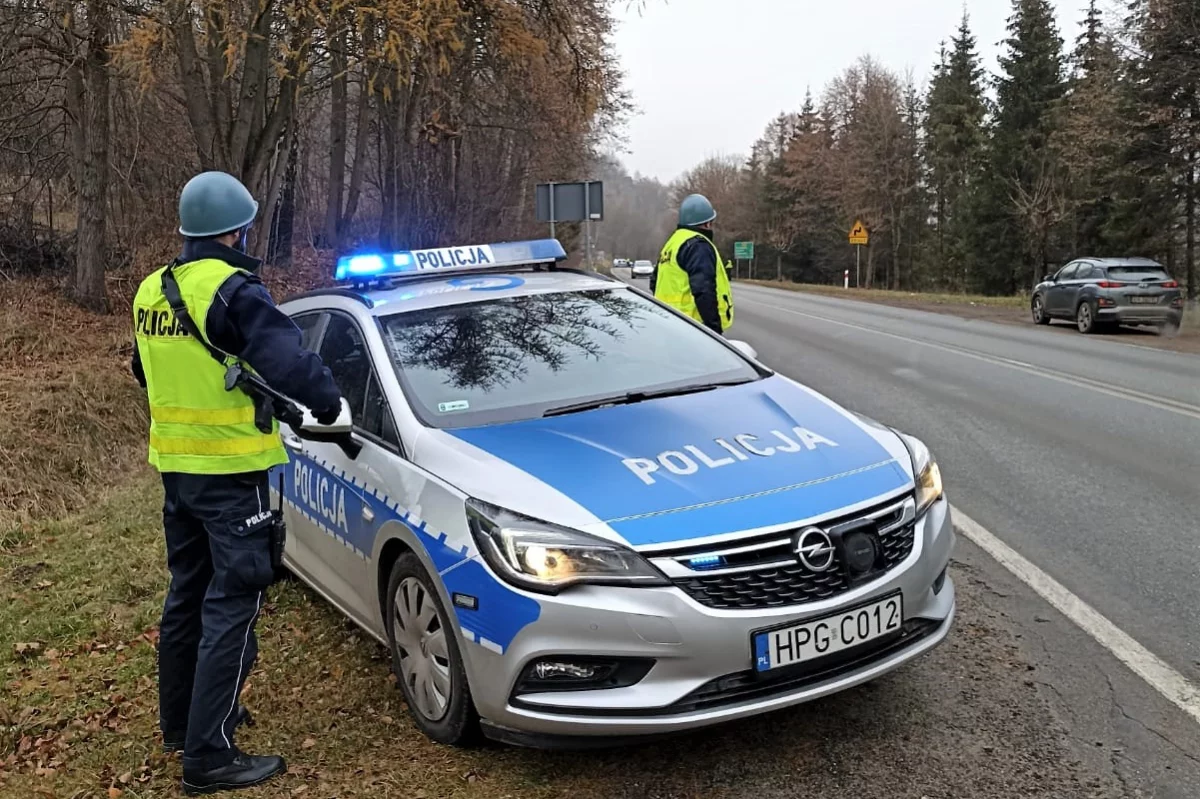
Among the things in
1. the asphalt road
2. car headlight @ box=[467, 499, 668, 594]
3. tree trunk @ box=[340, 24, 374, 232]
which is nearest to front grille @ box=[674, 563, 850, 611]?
car headlight @ box=[467, 499, 668, 594]

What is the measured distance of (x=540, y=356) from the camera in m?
4.29

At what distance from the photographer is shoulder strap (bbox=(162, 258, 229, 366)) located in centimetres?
307

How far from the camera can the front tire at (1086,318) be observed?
1927cm

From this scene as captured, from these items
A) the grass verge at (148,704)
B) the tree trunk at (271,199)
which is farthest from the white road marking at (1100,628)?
the tree trunk at (271,199)

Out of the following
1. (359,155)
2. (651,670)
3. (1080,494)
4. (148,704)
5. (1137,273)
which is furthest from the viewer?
(359,155)

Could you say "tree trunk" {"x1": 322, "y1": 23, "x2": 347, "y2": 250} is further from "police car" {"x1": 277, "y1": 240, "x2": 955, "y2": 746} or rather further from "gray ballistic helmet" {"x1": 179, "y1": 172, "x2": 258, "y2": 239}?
"gray ballistic helmet" {"x1": 179, "y1": 172, "x2": 258, "y2": 239}

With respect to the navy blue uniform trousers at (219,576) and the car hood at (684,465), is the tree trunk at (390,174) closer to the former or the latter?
the car hood at (684,465)

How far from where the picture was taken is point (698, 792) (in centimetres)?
302

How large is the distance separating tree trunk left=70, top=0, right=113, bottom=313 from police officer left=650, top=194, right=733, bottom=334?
25.7ft

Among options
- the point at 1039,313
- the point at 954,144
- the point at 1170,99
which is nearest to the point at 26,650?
the point at 1039,313

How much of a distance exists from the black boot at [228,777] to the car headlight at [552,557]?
110cm

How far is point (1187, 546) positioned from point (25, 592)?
625cm

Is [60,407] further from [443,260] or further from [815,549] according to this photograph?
[815,549]

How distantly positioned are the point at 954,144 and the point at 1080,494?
168 feet
